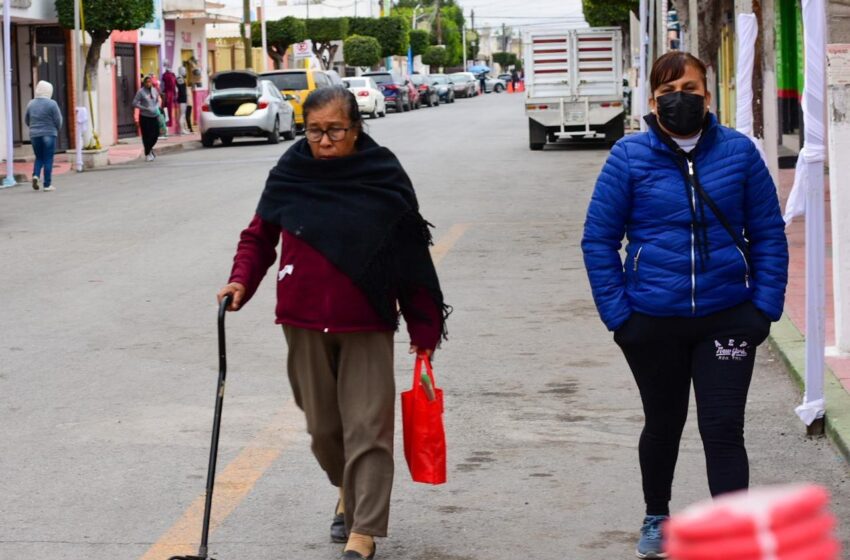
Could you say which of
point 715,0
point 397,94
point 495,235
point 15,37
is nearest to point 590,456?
point 495,235

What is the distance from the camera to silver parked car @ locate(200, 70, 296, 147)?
3378 cm

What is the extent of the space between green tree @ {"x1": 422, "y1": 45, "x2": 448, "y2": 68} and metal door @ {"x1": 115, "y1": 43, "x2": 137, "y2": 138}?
74.4 metres

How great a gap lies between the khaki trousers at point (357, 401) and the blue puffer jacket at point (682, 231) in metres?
0.75

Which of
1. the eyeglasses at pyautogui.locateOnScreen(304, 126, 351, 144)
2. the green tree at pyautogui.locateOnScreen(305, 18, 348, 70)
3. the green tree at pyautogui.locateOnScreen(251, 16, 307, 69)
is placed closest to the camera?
the eyeglasses at pyautogui.locateOnScreen(304, 126, 351, 144)

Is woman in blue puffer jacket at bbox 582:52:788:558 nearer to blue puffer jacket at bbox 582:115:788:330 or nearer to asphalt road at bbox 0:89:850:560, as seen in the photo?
blue puffer jacket at bbox 582:115:788:330

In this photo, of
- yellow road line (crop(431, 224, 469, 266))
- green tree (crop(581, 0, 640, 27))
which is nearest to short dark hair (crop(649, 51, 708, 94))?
yellow road line (crop(431, 224, 469, 266))

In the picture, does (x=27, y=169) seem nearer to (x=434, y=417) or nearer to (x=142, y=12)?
(x=142, y=12)

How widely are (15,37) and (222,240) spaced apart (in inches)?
838

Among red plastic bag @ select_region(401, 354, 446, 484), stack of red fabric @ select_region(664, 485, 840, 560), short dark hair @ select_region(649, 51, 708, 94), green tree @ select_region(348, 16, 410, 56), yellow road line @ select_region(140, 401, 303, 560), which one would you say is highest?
green tree @ select_region(348, 16, 410, 56)

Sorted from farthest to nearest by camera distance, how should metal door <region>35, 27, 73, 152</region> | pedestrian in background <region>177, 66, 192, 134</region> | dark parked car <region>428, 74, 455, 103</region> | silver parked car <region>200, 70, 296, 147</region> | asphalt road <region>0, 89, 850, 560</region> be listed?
1. dark parked car <region>428, 74, 455, 103</region>
2. pedestrian in background <region>177, 66, 192, 134</region>
3. metal door <region>35, 27, 73, 152</region>
4. silver parked car <region>200, 70, 296, 147</region>
5. asphalt road <region>0, 89, 850, 560</region>

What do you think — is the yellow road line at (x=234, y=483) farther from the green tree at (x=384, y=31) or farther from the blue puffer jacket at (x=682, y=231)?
the green tree at (x=384, y=31)

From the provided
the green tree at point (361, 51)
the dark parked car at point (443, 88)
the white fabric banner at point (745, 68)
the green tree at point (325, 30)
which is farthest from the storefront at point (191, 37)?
the white fabric banner at point (745, 68)

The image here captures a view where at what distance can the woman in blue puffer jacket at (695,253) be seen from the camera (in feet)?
14.2

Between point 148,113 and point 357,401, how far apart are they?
85.9 ft
